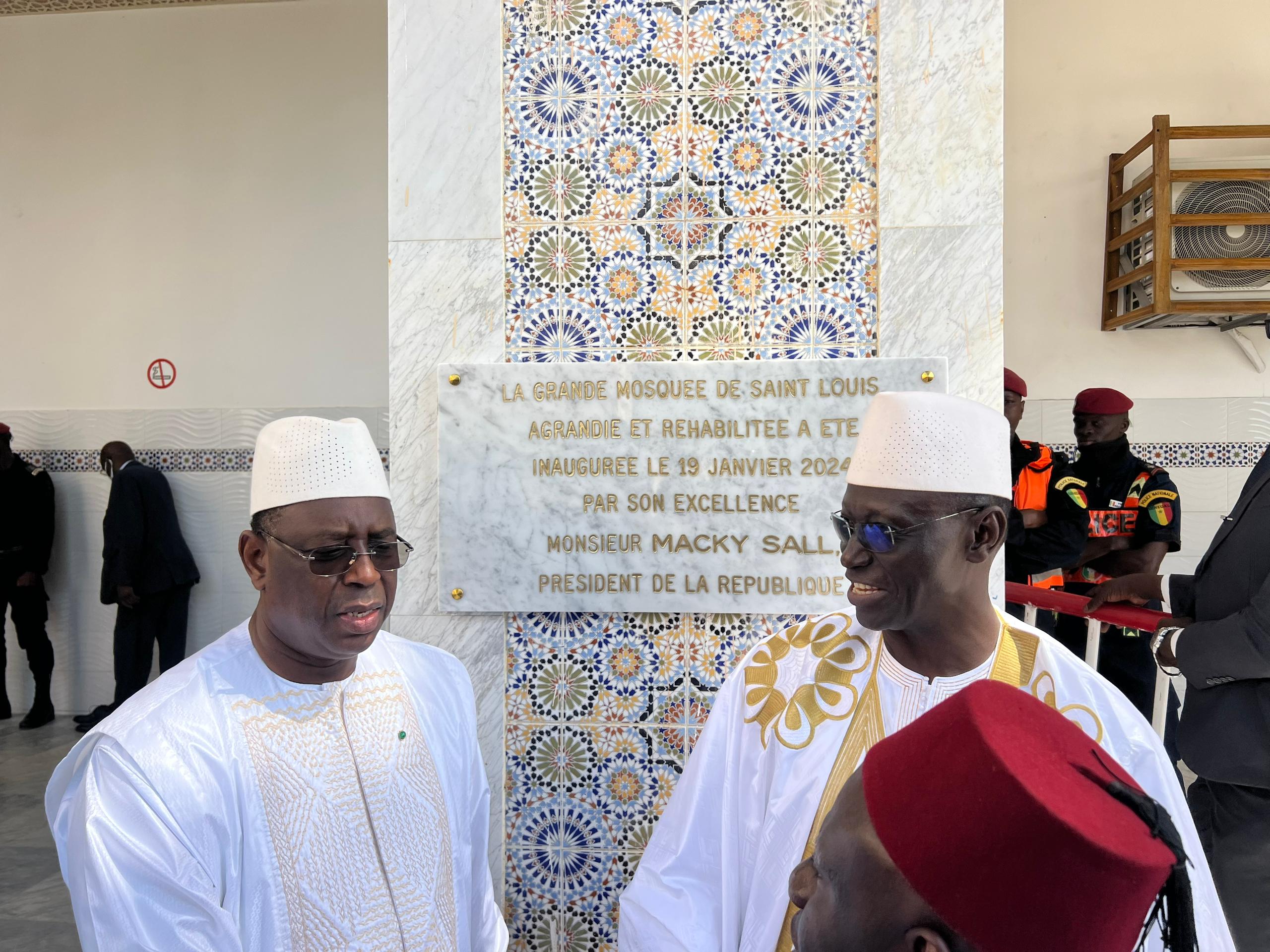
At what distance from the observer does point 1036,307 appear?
5.62 metres

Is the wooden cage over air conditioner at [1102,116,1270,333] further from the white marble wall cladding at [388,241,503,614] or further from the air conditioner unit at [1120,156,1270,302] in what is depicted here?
the white marble wall cladding at [388,241,503,614]

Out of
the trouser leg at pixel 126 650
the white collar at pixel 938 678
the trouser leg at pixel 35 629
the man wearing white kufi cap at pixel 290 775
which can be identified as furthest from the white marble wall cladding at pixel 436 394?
the trouser leg at pixel 35 629

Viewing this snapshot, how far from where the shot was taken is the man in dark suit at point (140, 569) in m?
5.55

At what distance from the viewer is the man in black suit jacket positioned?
229 centimetres

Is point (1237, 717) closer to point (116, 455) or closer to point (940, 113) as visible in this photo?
point (940, 113)

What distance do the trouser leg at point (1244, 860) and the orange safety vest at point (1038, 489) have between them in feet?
5.67

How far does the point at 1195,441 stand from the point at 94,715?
22.7ft

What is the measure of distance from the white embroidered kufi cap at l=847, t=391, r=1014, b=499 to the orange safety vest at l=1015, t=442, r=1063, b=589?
2.78 meters

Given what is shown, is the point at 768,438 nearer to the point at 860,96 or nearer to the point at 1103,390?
the point at 860,96

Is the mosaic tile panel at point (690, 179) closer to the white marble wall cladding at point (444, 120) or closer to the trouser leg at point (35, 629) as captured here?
the white marble wall cladding at point (444, 120)

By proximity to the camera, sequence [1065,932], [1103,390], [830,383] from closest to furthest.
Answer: [1065,932], [830,383], [1103,390]

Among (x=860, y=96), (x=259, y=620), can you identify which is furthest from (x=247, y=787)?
(x=860, y=96)

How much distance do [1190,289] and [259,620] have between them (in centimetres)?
501

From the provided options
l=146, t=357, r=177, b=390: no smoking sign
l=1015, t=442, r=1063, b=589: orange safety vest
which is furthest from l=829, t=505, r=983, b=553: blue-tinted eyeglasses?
l=146, t=357, r=177, b=390: no smoking sign
